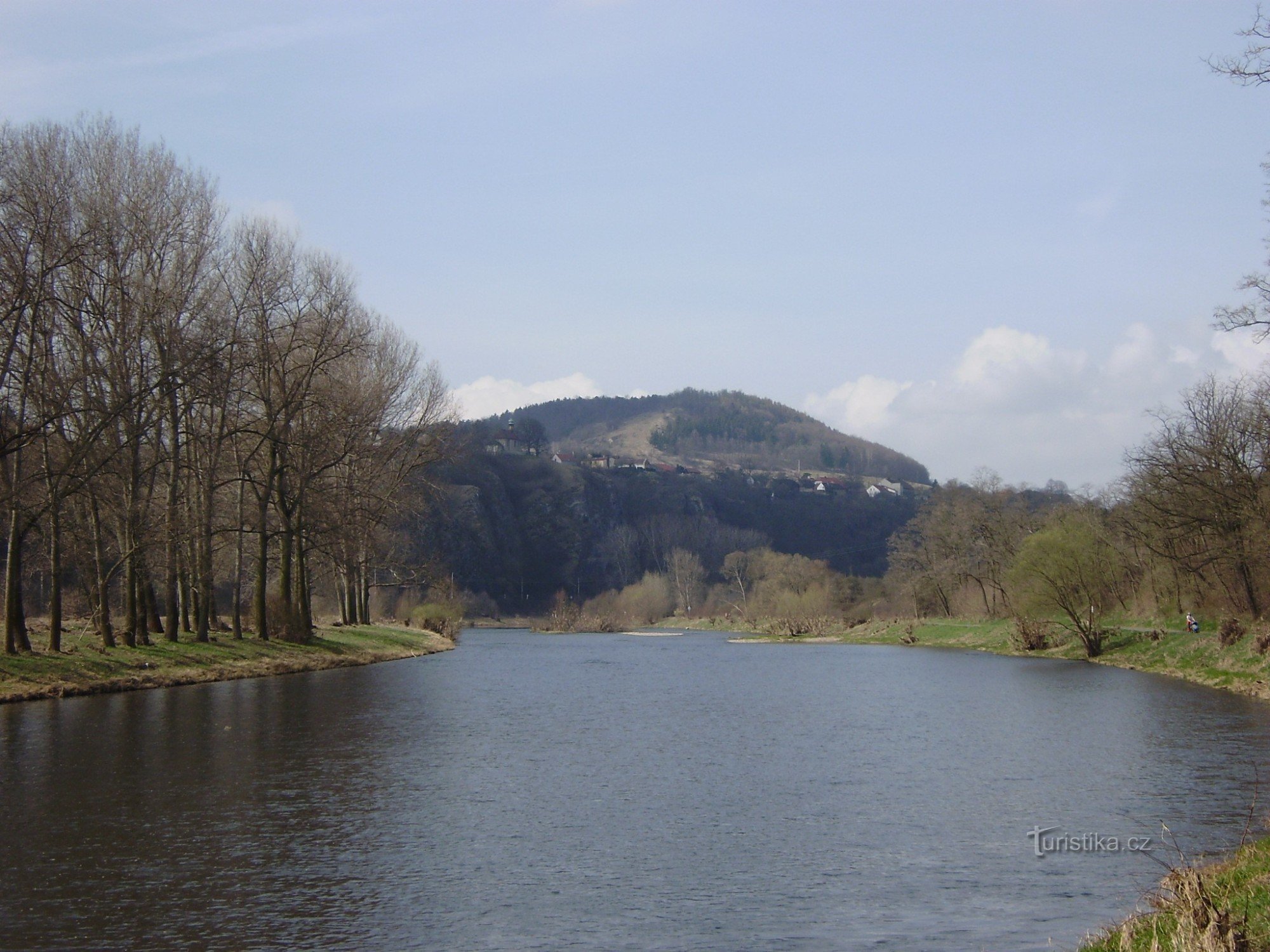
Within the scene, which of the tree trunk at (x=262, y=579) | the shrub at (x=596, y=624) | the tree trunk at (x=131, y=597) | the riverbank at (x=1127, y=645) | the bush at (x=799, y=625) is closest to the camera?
the tree trunk at (x=131, y=597)

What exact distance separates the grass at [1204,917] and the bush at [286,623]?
4349 cm

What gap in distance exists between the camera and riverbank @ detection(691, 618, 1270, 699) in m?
37.5

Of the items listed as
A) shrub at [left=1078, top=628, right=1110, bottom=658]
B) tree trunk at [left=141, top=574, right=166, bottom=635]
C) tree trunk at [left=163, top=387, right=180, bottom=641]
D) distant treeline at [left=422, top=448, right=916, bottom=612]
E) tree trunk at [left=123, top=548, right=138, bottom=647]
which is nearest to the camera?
tree trunk at [left=123, top=548, right=138, bottom=647]

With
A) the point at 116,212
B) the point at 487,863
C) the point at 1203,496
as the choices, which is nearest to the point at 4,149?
the point at 116,212

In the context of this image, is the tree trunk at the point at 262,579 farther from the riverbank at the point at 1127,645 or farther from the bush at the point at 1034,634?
the bush at the point at 1034,634

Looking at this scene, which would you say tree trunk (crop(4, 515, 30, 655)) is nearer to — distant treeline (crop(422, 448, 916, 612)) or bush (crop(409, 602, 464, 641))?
bush (crop(409, 602, 464, 641))

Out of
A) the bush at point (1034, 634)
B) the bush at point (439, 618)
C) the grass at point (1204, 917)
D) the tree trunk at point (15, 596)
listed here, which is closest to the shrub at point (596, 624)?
the bush at point (439, 618)

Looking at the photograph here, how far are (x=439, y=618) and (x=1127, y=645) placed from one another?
4545 cm

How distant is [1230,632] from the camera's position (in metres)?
41.0

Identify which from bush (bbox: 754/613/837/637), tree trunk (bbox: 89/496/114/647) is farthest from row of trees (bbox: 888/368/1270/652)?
tree trunk (bbox: 89/496/114/647)

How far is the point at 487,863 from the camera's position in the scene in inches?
564

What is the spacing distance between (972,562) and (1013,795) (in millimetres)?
67778

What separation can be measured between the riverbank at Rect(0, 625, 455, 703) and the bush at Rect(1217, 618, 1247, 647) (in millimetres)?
35700

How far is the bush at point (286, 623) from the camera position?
49.5m
